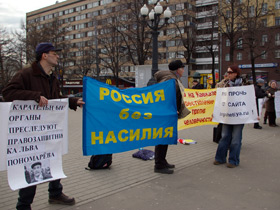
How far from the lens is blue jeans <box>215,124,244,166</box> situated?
533 centimetres

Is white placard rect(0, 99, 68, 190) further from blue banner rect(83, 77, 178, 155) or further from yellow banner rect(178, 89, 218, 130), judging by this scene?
yellow banner rect(178, 89, 218, 130)

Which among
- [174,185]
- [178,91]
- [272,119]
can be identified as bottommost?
[174,185]

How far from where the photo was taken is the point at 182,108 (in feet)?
16.7

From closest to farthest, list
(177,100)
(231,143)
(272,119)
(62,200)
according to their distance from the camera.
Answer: (62,200) → (177,100) → (231,143) → (272,119)

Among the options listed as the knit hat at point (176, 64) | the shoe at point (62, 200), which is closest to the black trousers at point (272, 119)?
the knit hat at point (176, 64)

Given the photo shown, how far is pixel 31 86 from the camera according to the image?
3.27 m

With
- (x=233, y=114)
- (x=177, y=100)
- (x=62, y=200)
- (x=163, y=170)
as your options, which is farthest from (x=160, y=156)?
(x=62, y=200)

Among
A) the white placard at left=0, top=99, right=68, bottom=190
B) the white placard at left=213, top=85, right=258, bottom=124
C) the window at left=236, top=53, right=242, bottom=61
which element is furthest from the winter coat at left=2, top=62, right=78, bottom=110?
the window at left=236, top=53, right=242, bottom=61

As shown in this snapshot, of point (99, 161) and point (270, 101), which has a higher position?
point (270, 101)

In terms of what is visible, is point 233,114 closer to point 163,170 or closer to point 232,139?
point 232,139

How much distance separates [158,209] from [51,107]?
1842mm

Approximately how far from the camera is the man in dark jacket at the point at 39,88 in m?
3.13

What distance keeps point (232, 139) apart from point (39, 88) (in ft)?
12.3

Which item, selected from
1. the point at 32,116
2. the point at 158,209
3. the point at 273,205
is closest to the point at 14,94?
the point at 32,116
